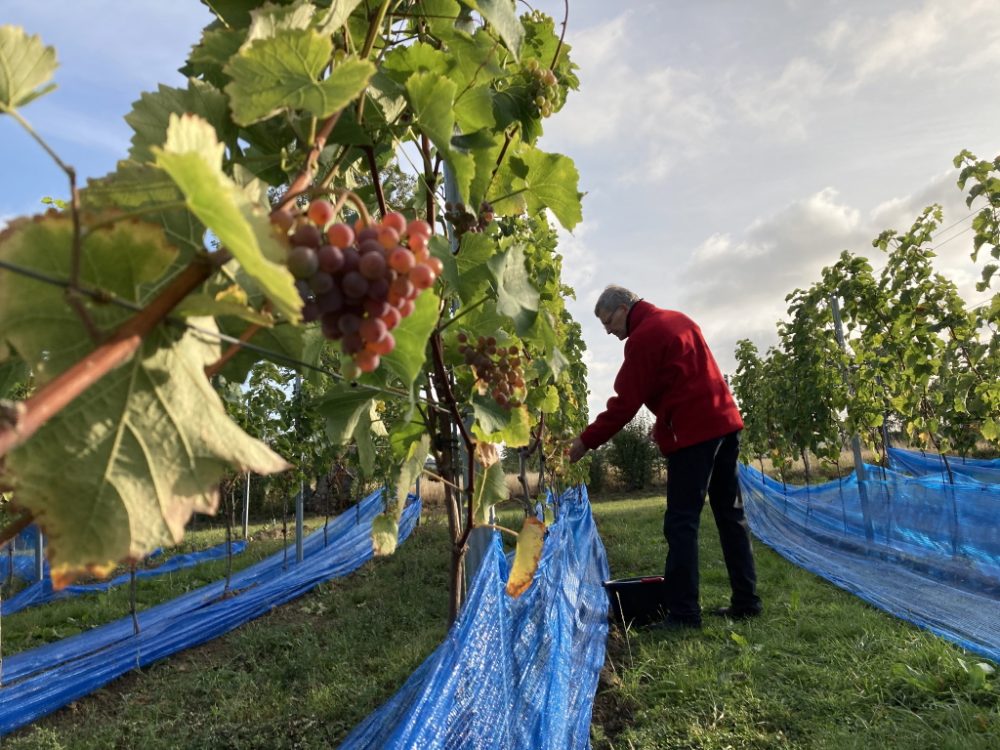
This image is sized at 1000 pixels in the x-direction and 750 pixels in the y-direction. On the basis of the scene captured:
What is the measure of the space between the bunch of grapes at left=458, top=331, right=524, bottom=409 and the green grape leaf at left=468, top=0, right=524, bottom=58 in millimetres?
651

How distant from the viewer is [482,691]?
6.30 ft

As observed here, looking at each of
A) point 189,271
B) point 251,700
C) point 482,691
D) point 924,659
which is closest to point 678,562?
point 924,659

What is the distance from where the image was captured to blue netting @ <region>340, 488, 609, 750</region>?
1658mm

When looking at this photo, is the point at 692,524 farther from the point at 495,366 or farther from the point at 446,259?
the point at 446,259

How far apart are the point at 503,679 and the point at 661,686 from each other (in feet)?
5.00

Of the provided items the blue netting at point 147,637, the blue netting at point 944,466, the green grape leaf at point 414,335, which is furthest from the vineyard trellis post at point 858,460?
the green grape leaf at point 414,335

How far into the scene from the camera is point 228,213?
0.44 metres

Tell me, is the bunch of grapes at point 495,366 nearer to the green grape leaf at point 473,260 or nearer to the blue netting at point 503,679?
the green grape leaf at point 473,260

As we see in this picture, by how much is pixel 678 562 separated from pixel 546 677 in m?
1.64

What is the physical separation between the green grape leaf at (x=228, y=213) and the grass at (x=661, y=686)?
9.38ft

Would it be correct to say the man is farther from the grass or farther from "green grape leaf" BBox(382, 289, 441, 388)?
"green grape leaf" BBox(382, 289, 441, 388)

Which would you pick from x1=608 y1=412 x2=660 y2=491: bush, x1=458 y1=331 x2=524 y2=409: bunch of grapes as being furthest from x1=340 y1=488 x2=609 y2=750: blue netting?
x1=608 y1=412 x2=660 y2=491: bush

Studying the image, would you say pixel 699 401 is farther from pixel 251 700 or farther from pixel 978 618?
pixel 251 700

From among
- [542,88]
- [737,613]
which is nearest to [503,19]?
[542,88]
